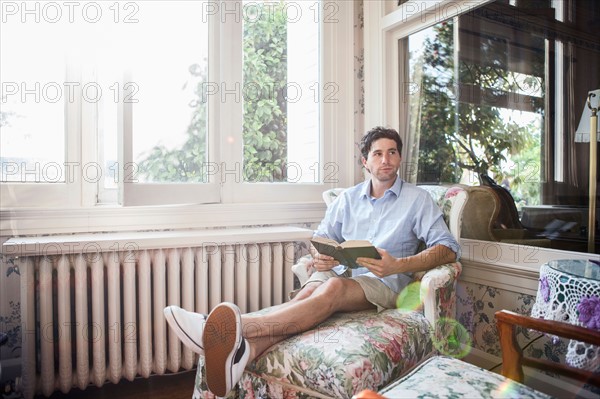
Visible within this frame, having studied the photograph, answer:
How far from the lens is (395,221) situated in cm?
190

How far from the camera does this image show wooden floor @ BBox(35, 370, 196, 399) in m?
1.99

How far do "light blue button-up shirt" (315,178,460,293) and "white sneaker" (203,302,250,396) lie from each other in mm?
702

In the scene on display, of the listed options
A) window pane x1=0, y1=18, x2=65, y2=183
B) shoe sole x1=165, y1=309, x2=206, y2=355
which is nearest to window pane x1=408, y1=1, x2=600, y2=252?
shoe sole x1=165, y1=309, x2=206, y2=355

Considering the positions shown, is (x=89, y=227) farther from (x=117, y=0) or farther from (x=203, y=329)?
(x=117, y=0)

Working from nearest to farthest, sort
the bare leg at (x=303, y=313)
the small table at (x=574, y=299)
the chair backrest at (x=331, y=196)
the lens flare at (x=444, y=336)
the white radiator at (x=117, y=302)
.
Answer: the small table at (x=574, y=299), the bare leg at (x=303, y=313), the lens flare at (x=444, y=336), the white radiator at (x=117, y=302), the chair backrest at (x=331, y=196)

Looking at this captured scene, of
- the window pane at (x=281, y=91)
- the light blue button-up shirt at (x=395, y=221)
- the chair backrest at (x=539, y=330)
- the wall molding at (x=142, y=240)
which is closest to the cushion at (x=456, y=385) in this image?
the chair backrest at (x=539, y=330)

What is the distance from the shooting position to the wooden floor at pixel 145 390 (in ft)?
6.53

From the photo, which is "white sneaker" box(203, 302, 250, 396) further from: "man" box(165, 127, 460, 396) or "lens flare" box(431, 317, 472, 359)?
"lens flare" box(431, 317, 472, 359)

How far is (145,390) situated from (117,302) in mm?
479

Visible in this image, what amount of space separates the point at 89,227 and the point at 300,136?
1.30 m

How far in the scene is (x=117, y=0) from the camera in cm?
215

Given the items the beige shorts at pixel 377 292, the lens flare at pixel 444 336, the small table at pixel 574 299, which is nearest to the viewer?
the small table at pixel 574 299

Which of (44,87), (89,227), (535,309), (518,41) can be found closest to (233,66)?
(44,87)

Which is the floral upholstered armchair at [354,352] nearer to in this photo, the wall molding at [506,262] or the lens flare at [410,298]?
the lens flare at [410,298]
